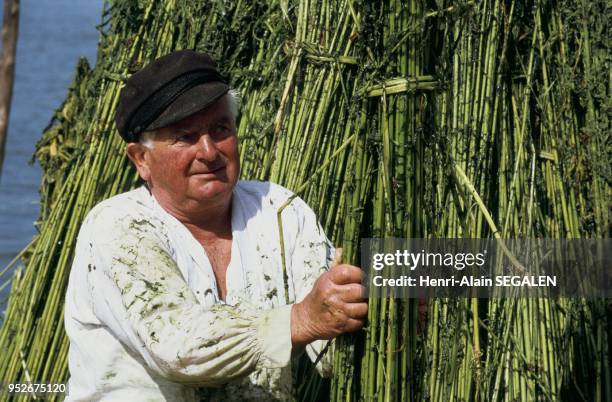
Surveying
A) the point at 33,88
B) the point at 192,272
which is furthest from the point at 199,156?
the point at 33,88

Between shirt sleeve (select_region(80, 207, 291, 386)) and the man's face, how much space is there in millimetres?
192

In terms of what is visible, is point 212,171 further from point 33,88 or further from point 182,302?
point 33,88

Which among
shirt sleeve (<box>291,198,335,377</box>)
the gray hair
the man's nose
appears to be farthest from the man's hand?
the gray hair

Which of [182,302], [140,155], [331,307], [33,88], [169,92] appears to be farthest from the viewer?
[33,88]

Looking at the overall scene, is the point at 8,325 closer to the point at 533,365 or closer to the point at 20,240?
the point at 533,365

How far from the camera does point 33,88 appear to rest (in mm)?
14562

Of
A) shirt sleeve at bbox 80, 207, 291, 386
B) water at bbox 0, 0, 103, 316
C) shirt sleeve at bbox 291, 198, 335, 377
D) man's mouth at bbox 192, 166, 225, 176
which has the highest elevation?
water at bbox 0, 0, 103, 316

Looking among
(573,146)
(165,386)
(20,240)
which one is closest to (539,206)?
(573,146)

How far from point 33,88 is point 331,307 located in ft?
41.7

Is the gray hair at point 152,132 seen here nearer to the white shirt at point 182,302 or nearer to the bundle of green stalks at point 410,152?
the white shirt at point 182,302

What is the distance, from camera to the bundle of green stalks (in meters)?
Result: 2.64

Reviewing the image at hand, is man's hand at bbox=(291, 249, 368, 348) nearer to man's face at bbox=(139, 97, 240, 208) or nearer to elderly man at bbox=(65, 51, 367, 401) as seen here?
elderly man at bbox=(65, 51, 367, 401)

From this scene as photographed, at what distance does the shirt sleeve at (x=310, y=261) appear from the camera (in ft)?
9.37

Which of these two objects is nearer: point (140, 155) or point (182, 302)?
point (182, 302)
